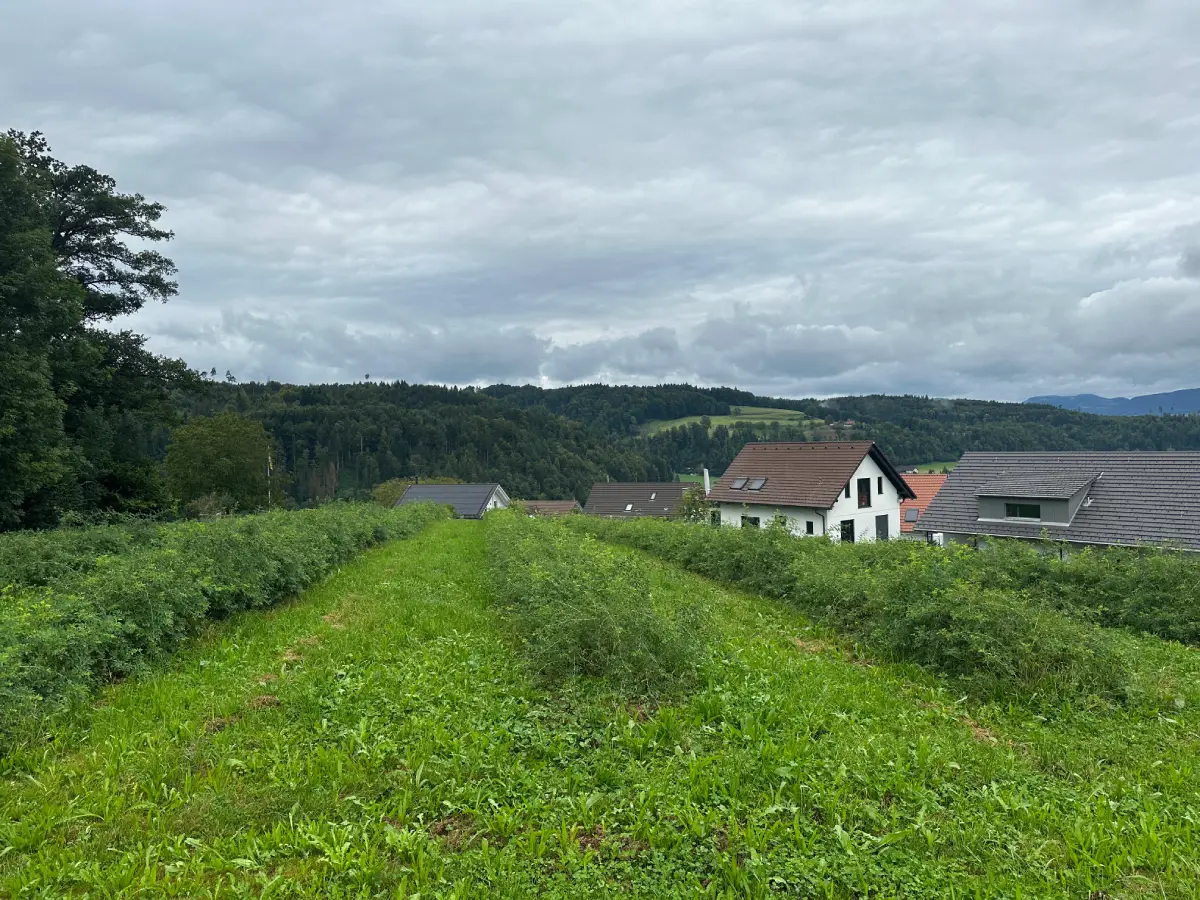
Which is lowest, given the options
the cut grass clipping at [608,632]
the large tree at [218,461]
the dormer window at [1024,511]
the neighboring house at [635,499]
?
the neighboring house at [635,499]

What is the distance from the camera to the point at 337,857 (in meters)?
3.99

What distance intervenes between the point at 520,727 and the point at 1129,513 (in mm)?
27362

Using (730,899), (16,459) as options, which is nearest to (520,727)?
(730,899)

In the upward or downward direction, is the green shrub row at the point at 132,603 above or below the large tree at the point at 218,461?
below

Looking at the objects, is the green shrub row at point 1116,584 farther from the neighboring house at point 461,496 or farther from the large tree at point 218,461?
the neighboring house at point 461,496

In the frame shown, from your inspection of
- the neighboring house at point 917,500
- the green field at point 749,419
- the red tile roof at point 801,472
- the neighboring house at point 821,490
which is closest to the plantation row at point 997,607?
the neighboring house at point 821,490

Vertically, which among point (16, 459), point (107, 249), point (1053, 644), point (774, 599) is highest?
point (107, 249)

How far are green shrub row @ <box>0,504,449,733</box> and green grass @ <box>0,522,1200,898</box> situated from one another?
518 millimetres

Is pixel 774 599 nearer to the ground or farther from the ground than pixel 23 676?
nearer to the ground

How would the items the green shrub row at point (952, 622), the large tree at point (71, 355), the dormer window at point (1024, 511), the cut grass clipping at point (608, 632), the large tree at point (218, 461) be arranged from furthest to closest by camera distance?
the large tree at point (218, 461) < the dormer window at point (1024, 511) < the large tree at point (71, 355) < the green shrub row at point (952, 622) < the cut grass clipping at point (608, 632)

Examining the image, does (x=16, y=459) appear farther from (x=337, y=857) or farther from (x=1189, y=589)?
(x=1189, y=589)

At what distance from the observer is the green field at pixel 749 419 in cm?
14262

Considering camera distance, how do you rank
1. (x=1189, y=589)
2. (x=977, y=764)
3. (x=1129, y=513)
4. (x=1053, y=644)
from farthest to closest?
1. (x=1129, y=513)
2. (x=1189, y=589)
3. (x=1053, y=644)
4. (x=977, y=764)

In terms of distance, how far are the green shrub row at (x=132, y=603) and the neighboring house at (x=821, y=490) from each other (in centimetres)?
2424
